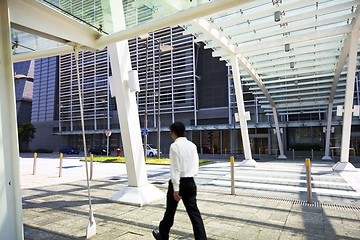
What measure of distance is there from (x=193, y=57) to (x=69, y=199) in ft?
104

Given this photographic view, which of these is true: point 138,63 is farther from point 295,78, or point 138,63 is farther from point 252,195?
point 252,195

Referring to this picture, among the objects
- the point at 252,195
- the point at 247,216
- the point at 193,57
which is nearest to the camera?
the point at 247,216

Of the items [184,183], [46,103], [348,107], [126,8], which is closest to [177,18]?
[126,8]

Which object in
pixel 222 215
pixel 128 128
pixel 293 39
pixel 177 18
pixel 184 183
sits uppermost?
pixel 293 39

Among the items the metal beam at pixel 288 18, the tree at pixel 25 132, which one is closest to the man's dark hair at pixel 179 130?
the metal beam at pixel 288 18

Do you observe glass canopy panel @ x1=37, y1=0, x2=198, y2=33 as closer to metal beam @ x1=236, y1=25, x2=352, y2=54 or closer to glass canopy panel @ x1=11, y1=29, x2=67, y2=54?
glass canopy panel @ x1=11, y1=29, x2=67, y2=54

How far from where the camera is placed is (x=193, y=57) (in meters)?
35.4

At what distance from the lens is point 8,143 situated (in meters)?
2.67

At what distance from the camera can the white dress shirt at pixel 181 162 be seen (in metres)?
3.10

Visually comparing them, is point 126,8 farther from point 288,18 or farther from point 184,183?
point 288,18

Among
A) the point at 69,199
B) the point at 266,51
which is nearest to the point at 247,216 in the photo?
the point at 69,199

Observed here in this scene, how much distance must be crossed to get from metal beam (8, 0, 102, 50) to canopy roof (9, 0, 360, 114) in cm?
1

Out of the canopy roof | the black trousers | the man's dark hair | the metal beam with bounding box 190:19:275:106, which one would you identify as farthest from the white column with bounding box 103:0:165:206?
the metal beam with bounding box 190:19:275:106

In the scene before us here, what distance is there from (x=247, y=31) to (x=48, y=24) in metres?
9.46
